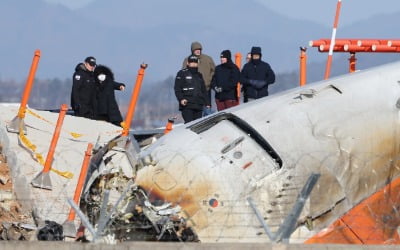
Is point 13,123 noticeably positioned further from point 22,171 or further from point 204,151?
point 204,151

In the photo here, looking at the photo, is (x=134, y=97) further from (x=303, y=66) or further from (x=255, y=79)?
(x=303, y=66)

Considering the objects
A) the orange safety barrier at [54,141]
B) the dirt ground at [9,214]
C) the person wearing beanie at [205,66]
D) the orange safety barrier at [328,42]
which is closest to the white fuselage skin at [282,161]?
the dirt ground at [9,214]

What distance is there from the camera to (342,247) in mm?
12812

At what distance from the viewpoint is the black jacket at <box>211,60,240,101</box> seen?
25.3 m

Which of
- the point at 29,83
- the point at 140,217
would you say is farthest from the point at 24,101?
Result: the point at 140,217

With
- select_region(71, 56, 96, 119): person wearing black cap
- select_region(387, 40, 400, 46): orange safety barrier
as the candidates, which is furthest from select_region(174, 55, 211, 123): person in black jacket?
select_region(387, 40, 400, 46): orange safety barrier

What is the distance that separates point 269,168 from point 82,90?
951 centimetres

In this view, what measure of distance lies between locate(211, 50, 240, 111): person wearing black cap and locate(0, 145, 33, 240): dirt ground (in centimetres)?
467

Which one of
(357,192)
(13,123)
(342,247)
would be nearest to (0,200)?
(13,123)

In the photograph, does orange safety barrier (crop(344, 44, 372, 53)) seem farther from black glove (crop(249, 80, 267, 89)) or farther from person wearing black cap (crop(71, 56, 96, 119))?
person wearing black cap (crop(71, 56, 96, 119))

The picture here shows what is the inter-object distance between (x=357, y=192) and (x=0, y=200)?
639 centimetres

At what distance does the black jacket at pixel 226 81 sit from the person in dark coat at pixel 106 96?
63.1 inches

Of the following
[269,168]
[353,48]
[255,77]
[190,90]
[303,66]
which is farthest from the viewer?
[303,66]

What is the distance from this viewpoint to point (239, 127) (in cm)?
1617
